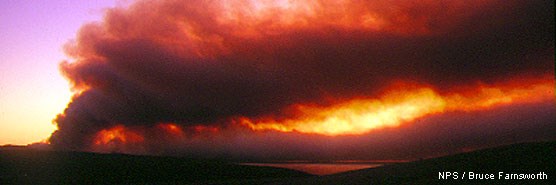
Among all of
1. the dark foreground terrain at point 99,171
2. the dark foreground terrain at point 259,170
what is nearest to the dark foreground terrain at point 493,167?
the dark foreground terrain at point 259,170

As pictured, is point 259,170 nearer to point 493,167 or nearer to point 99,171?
point 99,171

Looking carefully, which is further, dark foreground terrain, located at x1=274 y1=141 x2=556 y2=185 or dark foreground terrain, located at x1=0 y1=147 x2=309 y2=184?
dark foreground terrain, located at x1=0 y1=147 x2=309 y2=184

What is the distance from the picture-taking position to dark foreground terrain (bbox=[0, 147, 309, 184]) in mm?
75000

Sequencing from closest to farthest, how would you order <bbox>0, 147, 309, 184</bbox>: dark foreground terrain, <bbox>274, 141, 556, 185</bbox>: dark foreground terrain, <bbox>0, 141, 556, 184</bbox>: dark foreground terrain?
1. <bbox>274, 141, 556, 185</bbox>: dark foreground terrain
2. <bbox>0, 141, 556, 184</bbox>: dark foreground terrain
3. <bbox>0, 147, 309, 184</bbox>: dark foreground terrain

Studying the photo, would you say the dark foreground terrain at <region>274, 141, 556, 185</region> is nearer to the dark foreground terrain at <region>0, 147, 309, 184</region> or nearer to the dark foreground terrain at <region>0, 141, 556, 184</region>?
the dark foreground terrain at <region>0, 141, 556, 184</region>

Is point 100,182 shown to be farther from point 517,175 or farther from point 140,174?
point 517,175

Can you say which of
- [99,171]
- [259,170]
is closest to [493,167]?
[99,171]

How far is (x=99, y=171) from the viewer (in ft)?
305

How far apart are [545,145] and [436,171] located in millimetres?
10555

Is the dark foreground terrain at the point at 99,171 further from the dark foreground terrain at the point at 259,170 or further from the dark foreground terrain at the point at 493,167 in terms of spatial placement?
the dark foreground terrain at the point at 493,167

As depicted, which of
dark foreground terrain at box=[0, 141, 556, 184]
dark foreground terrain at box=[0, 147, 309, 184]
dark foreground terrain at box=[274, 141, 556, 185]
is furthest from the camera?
dark foreground terrain at box=[0, 147, 309, 184]

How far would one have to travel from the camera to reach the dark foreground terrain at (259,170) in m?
35.2

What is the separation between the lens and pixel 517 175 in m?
31.9

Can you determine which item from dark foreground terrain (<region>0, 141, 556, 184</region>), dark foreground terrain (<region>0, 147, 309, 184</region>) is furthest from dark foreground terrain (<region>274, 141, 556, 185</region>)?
dark foreground terrain (<region>0, 147, 309, 184</region>)
